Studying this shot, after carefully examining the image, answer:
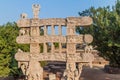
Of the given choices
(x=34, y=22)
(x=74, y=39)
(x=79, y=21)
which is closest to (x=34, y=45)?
(x=34, y=22)

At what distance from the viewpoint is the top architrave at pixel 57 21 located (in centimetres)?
1523

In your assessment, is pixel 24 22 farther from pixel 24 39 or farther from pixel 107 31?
pixel 107 31

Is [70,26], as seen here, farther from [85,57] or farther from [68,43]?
[85,57]

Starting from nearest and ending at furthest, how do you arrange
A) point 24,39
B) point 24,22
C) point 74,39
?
point 74,39, point 24,39, point 24,22

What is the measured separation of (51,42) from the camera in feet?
51.5

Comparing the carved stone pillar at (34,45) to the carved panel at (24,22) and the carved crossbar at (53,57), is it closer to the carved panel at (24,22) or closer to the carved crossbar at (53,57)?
the carved crossbar at (53,57)

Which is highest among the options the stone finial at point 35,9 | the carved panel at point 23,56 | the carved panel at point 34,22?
the stone finial at point 35,9

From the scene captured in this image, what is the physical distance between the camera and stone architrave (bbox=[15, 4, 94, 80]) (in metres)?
15.3

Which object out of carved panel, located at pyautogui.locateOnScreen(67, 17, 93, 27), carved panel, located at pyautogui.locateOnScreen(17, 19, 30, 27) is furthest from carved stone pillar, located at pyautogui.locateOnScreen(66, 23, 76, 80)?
carved panel, located at pyautogui.locateOnScreen(17, 19, 30, 27)

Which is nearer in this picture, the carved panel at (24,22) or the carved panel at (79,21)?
the carved panel at (79,21)

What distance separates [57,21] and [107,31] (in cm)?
323

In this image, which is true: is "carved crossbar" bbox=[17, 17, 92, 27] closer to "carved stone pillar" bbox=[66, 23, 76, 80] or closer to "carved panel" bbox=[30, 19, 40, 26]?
"carved panel" bbox=[30, 19, 40, 26]

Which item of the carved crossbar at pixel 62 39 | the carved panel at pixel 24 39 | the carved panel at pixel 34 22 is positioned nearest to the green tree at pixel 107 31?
the carved crossbar at pixel 62 39

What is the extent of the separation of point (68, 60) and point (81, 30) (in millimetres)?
4641
